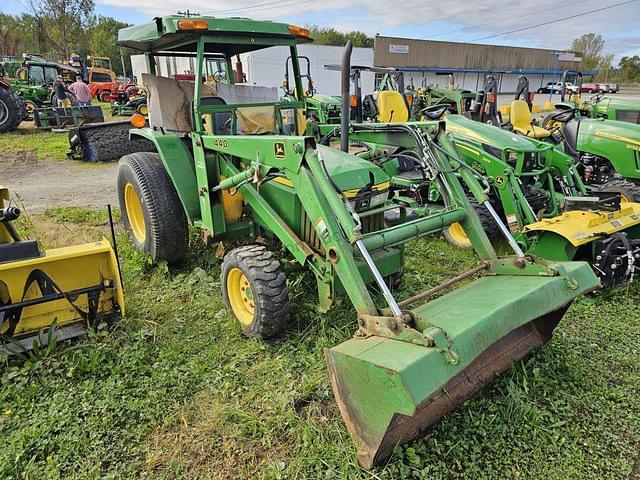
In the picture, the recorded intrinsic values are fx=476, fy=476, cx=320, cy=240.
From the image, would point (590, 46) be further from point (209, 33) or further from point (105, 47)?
point (209, 33)

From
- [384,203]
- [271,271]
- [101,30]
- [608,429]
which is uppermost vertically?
[101,30]

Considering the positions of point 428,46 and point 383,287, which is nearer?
point 383,287

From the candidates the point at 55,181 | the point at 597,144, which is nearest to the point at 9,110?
the point at 55,181

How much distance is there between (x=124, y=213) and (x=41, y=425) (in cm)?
294

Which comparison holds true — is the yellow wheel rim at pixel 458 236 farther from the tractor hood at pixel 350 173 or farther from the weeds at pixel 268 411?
the tractor hood at pixel 350 173

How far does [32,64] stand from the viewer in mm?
17609

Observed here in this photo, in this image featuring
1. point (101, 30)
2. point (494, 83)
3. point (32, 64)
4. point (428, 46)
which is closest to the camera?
point (494, 83)

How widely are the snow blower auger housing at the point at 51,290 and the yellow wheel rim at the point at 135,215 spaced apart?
1.47 m

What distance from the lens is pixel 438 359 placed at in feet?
7.13

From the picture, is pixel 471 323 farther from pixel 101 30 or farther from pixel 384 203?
pixel 101 30

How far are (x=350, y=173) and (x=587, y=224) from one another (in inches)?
86.4

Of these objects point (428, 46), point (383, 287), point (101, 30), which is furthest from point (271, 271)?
point (101, 30)

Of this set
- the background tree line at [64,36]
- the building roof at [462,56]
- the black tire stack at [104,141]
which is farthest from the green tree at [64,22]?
the black tire stack at [104,141]

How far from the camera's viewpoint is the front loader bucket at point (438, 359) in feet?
6.95
